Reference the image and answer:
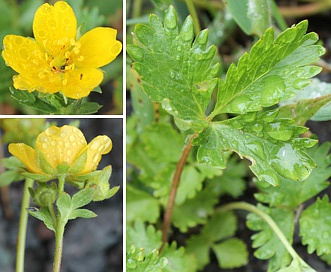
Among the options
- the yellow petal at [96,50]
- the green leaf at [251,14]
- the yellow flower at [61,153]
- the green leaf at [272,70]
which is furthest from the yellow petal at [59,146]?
the green leaf at [251,14]

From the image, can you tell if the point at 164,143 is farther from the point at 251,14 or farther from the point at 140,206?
the point at 251,14

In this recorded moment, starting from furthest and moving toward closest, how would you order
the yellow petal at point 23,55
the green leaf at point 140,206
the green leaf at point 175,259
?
the green leaf at point 140,206 → the green leaf at point 175,259 → the yellow petal at point 23,55

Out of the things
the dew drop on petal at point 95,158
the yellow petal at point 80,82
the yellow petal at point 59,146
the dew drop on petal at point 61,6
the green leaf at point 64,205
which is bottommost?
the green leaf at point 64,205

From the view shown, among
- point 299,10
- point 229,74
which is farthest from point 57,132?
point 299,10

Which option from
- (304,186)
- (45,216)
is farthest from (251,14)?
(45,216)

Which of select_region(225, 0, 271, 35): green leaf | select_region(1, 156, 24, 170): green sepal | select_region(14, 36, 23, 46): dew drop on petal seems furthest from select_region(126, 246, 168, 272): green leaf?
select_region(225, 0, 271, 35): green leaf

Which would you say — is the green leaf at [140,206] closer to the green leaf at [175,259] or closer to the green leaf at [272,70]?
the green leaf at [175,259]

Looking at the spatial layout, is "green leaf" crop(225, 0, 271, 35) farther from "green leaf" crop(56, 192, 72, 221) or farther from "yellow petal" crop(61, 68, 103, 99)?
"green leaf" crop(56, 192, 72, 221)
